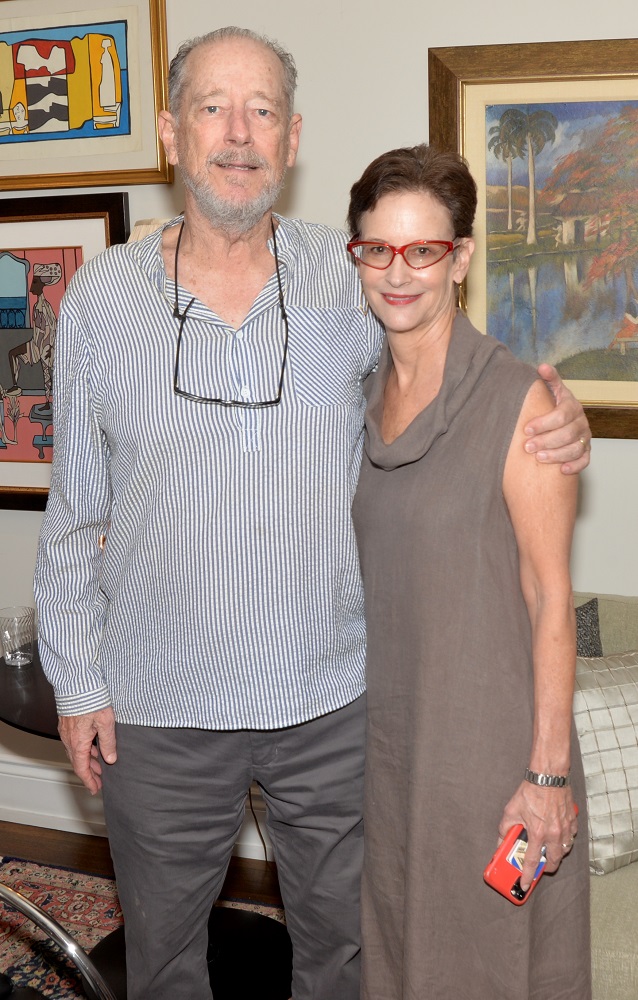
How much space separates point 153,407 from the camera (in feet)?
5.30

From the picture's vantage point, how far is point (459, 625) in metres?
1.54

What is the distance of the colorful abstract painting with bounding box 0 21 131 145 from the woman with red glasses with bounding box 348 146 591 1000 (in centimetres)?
136

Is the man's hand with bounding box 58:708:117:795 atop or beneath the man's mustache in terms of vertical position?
beneath

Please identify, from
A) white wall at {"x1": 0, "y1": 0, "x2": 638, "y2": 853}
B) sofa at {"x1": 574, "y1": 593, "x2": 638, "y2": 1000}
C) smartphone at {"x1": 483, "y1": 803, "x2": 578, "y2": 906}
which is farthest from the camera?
white wall at {"x1": 0, "y1": 0, "x2": 638, "y2": 853}

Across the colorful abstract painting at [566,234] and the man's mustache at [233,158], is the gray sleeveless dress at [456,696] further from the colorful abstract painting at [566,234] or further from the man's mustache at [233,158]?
the colorful abstract painting at [566,234]

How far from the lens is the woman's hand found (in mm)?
1543

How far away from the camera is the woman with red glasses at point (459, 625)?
1512 mm

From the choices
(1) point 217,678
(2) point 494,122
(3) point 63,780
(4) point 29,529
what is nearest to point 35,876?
(3) point 63,780

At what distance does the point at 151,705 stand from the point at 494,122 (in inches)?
63.1

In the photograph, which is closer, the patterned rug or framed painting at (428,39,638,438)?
framed painting at (428,39,638,438)

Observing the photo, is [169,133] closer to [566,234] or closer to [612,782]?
[566,234]

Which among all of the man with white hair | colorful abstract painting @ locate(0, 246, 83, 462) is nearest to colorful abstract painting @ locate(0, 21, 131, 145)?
colorful abstract painting @ locate(0, 246, 83, 462)

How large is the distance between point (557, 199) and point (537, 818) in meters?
1.49

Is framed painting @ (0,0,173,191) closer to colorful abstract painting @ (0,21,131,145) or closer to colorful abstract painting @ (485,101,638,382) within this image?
colorful abstract painting @ (0,21,131,145)
